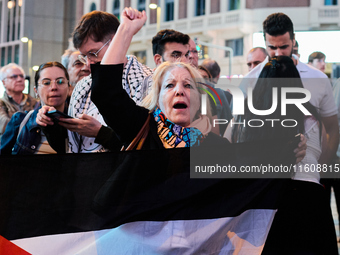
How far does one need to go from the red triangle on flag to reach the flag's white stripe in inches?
0.7

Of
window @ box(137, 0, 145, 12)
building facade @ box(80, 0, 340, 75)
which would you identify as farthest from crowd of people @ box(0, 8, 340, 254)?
window @ box(137, 0, 145, 12)

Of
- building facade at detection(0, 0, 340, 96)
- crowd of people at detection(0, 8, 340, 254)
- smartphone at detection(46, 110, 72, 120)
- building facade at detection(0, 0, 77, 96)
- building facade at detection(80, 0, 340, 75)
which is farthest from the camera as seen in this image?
building facade at detection(80, 0, 340, 75)

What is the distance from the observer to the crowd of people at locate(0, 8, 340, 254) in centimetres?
258

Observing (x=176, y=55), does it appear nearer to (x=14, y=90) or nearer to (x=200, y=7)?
(x=14, y=90)

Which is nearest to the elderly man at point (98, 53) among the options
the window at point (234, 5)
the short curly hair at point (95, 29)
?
the short curly hair at point (95, 29)

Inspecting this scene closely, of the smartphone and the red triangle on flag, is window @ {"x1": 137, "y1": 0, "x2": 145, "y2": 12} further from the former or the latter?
the red triangle on flag

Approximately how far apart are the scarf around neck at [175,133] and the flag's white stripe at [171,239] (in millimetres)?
383

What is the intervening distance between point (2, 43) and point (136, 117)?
1421 centimetres

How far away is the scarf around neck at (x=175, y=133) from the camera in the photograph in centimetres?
265

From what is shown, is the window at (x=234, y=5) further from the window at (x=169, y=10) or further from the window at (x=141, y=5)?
the window at (x=141, y=5)

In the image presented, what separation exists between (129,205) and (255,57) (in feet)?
8.39

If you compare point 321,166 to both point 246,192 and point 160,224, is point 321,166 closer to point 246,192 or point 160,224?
point 246,192

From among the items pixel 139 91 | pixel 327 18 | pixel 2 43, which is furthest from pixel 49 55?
pixel 139 91

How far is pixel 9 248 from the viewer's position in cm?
238
